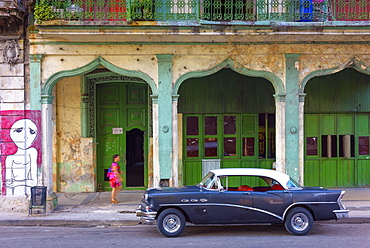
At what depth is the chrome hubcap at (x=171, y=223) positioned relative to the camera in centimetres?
910

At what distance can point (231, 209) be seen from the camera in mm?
9055

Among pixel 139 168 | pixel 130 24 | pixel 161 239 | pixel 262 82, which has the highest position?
pixel 130 24

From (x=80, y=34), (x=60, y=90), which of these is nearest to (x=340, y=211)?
(x=80, y=34)

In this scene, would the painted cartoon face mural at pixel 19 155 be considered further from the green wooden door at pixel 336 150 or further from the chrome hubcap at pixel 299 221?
the green wooden door at pixel 336 150

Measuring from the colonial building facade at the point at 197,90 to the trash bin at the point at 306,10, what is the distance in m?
0.03

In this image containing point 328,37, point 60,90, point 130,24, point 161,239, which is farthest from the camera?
point 60,90

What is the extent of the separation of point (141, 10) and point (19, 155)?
537 cm

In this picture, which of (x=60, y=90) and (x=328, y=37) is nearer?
(x=328, y=37)

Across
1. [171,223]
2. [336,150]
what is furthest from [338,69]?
[171,223]

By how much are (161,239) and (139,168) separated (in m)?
6.72

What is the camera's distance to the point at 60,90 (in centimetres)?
1502

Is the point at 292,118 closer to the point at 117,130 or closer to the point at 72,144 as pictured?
the point at 117,130

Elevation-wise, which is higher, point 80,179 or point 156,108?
point 156,108

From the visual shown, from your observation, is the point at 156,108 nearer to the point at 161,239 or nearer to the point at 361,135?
the point at 161,239
